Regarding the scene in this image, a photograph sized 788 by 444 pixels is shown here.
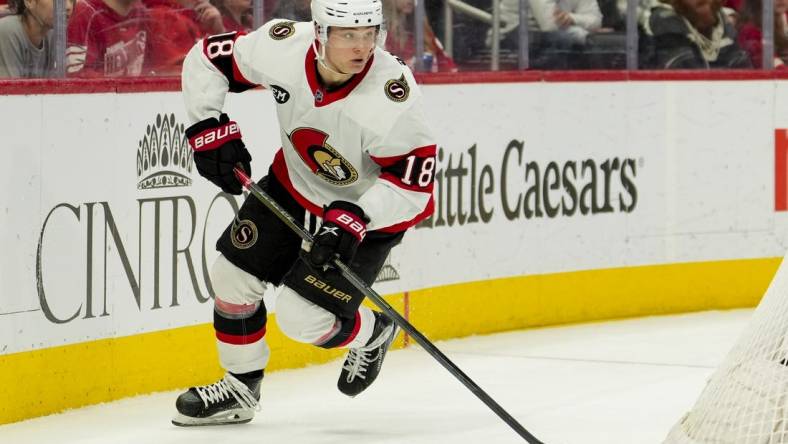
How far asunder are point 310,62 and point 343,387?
981 mm

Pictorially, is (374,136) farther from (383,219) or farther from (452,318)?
(452,318)

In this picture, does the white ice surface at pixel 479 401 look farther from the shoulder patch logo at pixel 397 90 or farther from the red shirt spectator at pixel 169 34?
the red shirt spectator at pixel 169 34

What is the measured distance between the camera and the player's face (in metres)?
4.34

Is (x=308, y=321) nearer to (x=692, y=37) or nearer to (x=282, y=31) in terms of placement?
(x=282, y=31)

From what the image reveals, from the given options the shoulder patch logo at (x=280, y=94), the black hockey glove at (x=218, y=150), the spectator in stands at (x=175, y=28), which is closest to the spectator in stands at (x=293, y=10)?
the spectator in stands at (x=175, y=28)

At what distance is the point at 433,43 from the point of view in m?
6.73

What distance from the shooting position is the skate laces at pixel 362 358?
4.92 meters

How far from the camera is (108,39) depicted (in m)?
5.29

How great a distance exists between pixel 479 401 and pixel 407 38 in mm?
1830

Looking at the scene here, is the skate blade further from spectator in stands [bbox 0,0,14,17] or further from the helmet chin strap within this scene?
spectator in stands [bbox 0,0,14,17]

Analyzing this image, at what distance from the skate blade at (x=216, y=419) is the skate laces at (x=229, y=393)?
34 millimetres

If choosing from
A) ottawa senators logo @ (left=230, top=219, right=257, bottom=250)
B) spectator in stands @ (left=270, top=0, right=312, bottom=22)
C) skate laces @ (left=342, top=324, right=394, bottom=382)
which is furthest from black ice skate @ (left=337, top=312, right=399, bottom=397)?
spectator in stands @ (left=270, top=0, right=312, bottom=22)

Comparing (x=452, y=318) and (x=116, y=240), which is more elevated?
(x=116, y=240)

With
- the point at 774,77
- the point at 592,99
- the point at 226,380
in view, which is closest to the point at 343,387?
the point at 226,380
